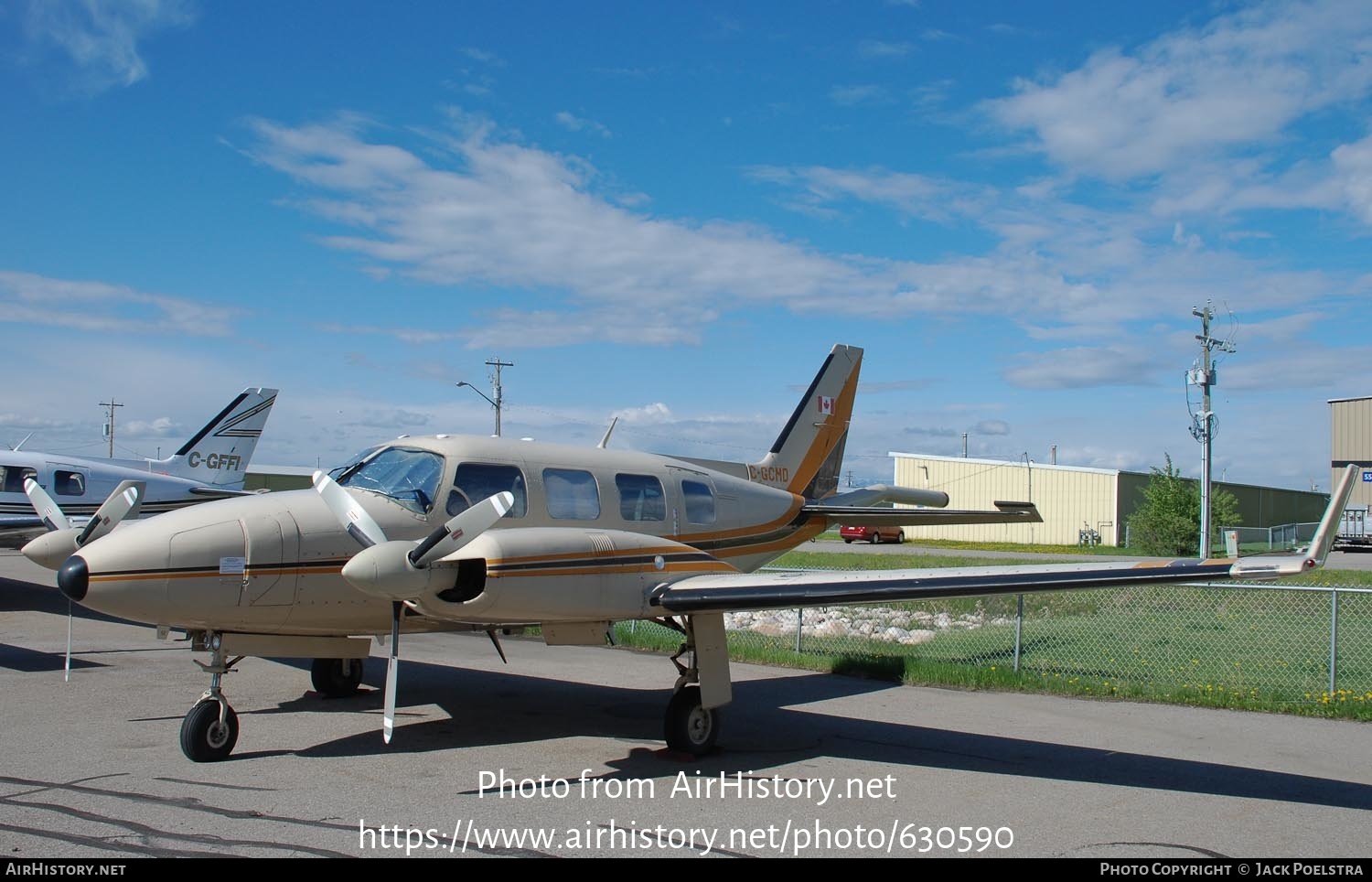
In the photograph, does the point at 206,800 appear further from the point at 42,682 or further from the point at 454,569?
the point at 42,682

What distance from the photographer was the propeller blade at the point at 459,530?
7398mm

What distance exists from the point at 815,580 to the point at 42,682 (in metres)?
8.84

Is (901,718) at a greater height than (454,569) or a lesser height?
lesser

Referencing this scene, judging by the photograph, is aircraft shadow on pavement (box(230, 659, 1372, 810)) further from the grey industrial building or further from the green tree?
the grey industrial building

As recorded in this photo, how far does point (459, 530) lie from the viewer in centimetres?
750

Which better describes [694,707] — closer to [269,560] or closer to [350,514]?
[350,514]

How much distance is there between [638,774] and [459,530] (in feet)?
8.18

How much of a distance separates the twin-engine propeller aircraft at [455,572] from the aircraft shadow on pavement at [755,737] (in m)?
0.81

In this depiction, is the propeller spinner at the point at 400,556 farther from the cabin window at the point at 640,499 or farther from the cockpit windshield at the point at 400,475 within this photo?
the cabin window at the point at 640,499

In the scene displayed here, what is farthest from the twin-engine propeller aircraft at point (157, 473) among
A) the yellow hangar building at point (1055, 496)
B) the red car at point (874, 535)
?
the yellow hangar building at point (1055, 496)

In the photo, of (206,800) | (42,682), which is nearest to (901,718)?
(206,800)

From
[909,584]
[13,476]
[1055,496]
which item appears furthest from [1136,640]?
[1055,496]

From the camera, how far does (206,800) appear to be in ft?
22.4
